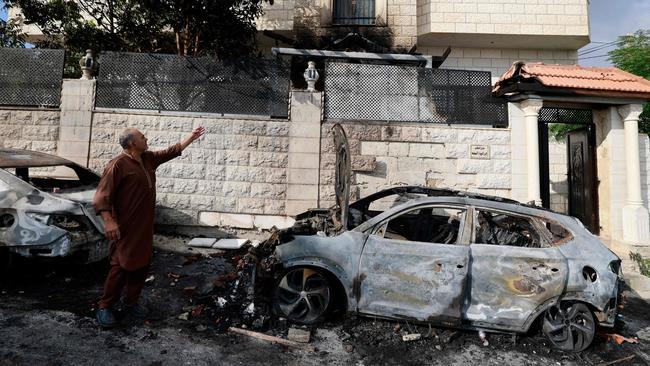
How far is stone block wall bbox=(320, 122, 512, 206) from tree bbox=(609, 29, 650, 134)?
6.27m

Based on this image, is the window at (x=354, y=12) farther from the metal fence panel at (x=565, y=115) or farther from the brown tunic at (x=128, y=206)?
the brown tunic at (x=128, y=206)

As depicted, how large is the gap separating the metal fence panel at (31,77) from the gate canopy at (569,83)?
355 inches

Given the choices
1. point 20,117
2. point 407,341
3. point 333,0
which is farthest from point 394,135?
point 20,117

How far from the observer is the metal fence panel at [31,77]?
6.96 metres

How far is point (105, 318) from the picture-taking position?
3.32m

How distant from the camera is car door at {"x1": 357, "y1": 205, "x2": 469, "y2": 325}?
11.0 feet

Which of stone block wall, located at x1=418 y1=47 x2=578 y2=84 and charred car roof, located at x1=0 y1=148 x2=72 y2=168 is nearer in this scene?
charred car roof, located at x1=0 y1=148 x2=72 y2=168

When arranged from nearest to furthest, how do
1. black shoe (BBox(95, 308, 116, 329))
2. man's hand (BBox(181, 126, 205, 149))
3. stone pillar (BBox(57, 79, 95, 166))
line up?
black shoe (BBox(95, 308, 116, 329))
man's hand (BBox(181, 126, 205, 149))
stone pillar (BBox(57, 79, 95, 166))

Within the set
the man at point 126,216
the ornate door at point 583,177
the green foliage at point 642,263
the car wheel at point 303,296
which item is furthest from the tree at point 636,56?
the man at point 126,216

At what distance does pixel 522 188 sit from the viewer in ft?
22.6

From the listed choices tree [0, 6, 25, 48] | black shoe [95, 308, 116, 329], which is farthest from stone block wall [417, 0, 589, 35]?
tree [0, 6, 25, 48]

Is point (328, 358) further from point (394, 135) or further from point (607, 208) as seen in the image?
point (607, 208)

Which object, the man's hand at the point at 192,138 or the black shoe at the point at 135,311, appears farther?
the man's hand at the point at 192,138

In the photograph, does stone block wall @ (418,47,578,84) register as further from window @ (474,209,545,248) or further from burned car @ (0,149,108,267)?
burned car @ (0,149,108,267)
